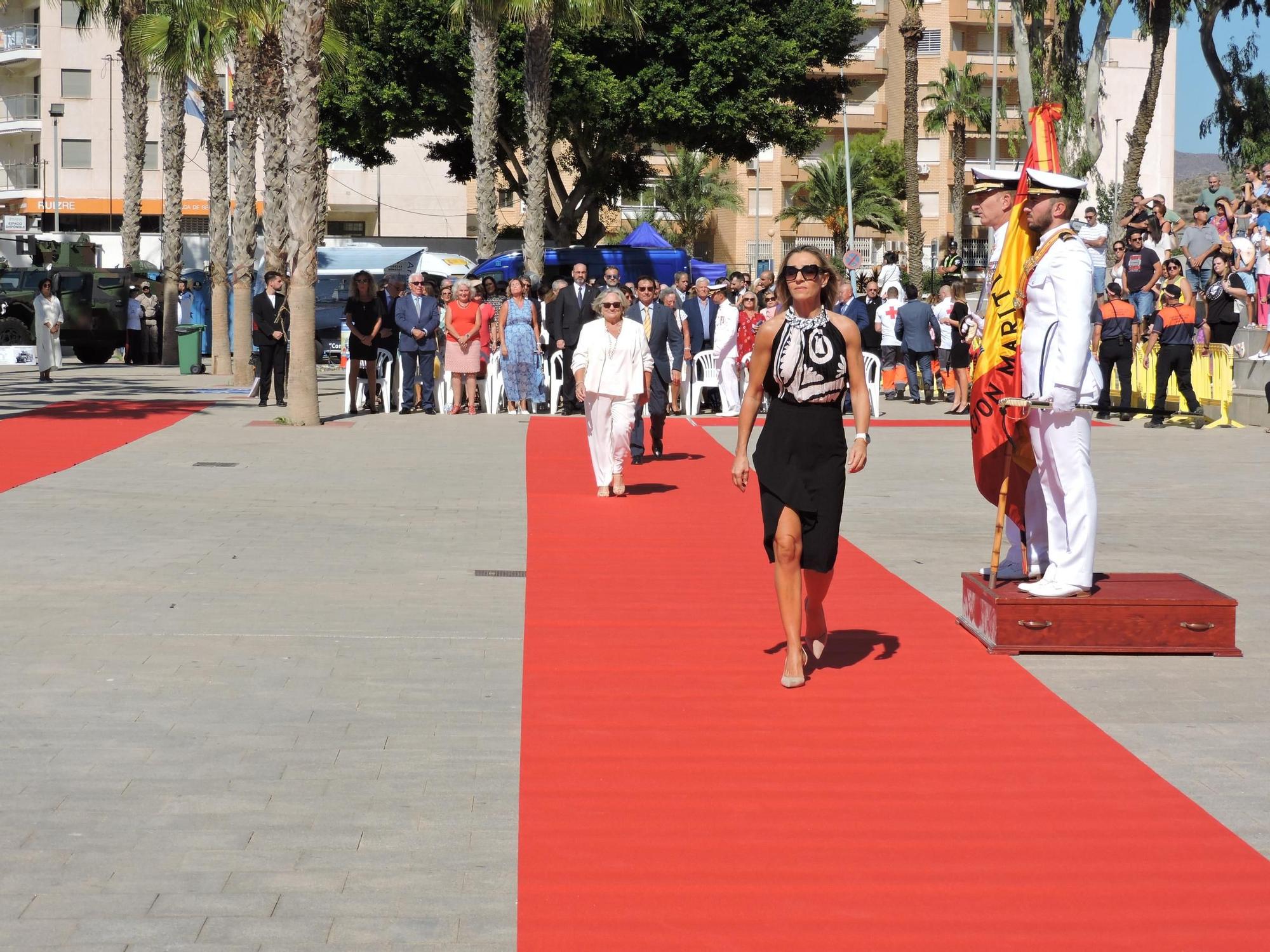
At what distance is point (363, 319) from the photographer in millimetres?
22219

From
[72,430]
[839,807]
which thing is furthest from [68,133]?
[839,807]

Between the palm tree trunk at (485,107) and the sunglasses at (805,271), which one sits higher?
the palm tree trunk at (485,107)

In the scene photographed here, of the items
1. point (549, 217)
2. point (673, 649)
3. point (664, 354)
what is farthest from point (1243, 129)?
point (673, 649)

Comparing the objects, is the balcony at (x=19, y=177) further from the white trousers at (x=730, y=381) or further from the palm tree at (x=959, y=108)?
the white trousers at (x=730, y=381)

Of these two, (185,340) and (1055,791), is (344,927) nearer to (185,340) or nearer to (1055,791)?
(1055,791)

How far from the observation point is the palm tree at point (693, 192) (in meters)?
83.1

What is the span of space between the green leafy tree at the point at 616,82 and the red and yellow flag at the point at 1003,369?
33.3 metres

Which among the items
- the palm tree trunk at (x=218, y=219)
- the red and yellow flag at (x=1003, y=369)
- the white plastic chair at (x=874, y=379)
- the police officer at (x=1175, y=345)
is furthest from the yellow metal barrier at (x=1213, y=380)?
the palm tree trunk at (x=218, y=219)

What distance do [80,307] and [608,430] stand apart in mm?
26058

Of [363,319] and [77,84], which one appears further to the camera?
[77,84]

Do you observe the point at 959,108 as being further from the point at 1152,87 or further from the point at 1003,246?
the point at 1003,246

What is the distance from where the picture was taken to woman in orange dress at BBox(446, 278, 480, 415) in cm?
2253

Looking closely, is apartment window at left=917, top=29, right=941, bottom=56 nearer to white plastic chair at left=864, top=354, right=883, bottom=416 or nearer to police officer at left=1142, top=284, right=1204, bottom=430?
white plastic chair at left=864, top=354, right=883, bottom=416

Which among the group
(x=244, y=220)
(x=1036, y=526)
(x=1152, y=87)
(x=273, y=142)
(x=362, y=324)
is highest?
(x=1152, y=87)
